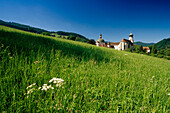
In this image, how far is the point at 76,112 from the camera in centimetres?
129

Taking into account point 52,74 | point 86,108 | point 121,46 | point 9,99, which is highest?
point 121,46

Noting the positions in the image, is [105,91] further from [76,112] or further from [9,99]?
[9,99]

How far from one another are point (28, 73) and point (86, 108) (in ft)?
5.34

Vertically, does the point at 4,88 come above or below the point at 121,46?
below

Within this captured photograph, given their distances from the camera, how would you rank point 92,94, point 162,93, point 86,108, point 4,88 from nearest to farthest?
point 86,108 < point 4,88 < point 92,94 < point 162,93

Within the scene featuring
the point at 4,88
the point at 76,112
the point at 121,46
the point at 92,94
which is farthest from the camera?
the point at 121,46

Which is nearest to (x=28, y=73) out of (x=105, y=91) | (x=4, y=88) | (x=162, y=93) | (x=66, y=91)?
(x=4, y=88)

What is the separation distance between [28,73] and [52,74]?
568 mm

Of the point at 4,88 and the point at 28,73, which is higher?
the point at 28,73

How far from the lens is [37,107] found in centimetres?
137

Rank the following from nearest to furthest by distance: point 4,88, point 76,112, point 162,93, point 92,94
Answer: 1. point 76,112
2. point 4,88
3. point 92,94
4. point 162,93

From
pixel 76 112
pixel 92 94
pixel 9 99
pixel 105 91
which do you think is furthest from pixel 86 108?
pixel 9 99

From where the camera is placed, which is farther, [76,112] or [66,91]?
[66,91]

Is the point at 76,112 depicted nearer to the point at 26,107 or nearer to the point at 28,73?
the point at 26,107
